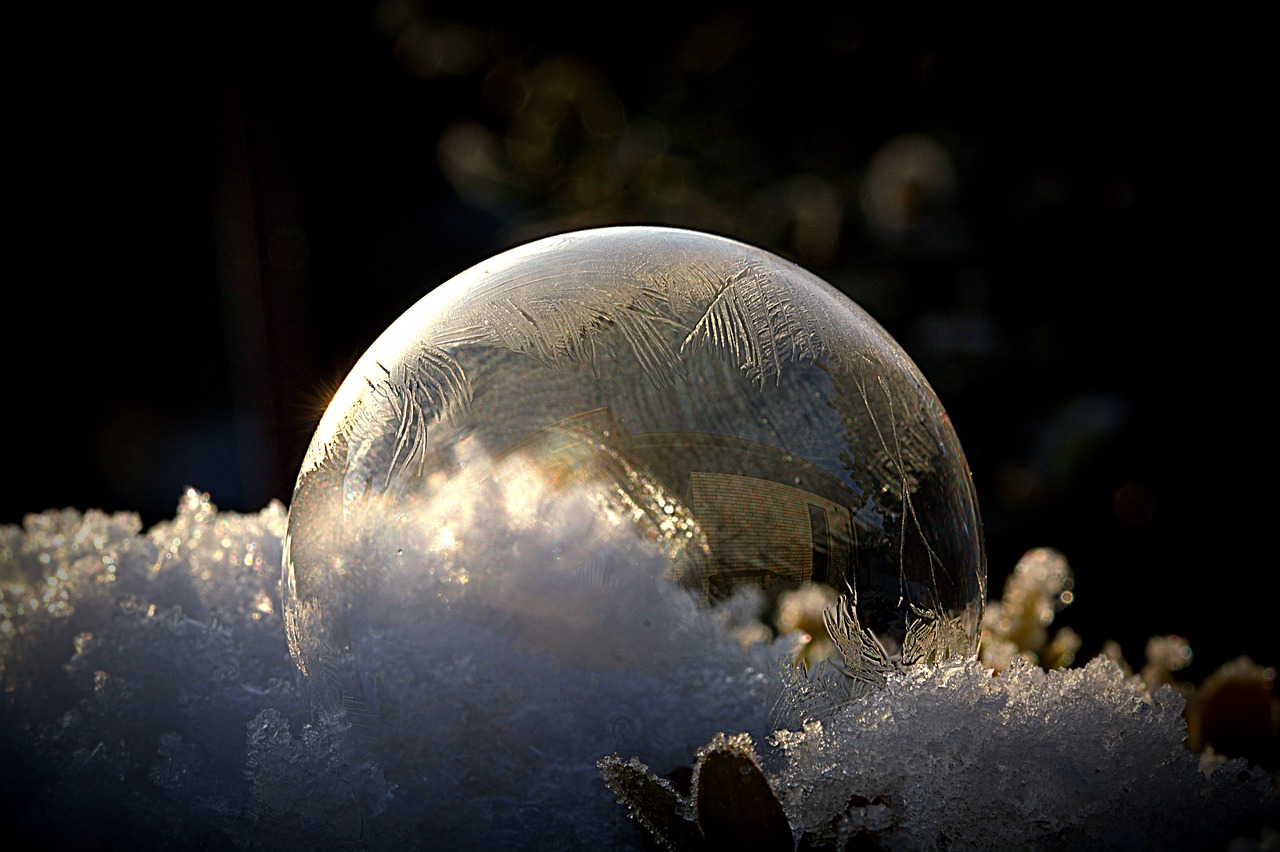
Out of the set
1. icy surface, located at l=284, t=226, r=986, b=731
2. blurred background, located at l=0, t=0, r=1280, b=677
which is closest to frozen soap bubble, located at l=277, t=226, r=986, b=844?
icy surface, located at l=284, t=226, r=986, b=731

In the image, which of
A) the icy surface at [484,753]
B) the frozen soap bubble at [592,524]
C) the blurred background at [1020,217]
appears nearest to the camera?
the icy surface at [484,753]

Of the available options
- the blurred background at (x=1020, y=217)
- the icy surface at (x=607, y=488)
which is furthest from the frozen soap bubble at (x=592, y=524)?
the blurred background at (x=1020, y=217)

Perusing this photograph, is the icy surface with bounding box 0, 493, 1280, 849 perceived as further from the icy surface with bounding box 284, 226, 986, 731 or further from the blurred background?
the blurred background

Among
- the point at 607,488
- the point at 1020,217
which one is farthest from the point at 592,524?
the point at 1020,217

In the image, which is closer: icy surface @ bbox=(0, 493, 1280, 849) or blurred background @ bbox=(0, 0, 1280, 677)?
icy surface @ bbox=(0, 493, 1280, 849)

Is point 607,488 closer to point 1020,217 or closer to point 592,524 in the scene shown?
point 592,524

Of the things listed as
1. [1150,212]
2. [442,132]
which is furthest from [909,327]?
[442,132]

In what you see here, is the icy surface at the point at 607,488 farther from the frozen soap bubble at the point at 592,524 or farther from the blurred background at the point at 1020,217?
the blurred background at the point at 1020,217
